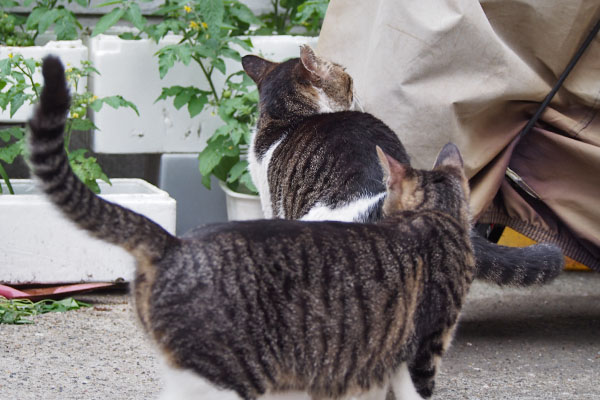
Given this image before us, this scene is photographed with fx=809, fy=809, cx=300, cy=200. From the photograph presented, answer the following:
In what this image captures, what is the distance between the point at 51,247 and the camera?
3.85 m

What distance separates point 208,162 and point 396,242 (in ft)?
7.07

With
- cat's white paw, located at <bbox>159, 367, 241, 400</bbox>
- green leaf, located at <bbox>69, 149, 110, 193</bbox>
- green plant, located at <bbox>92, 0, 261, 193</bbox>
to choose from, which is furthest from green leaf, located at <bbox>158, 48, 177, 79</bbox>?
cat's white paw, located at <bbox>159, 367, 241, 400</bbox>

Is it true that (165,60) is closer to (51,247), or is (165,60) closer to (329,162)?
(51,247)

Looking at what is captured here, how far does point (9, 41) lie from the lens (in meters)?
4.51

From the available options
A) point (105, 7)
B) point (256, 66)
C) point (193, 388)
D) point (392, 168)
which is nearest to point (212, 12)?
point (256, 66)

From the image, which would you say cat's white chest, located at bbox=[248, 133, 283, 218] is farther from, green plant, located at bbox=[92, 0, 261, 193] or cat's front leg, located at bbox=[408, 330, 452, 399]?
cat's front leg, located at bbox=[408, 330, 452, 399]

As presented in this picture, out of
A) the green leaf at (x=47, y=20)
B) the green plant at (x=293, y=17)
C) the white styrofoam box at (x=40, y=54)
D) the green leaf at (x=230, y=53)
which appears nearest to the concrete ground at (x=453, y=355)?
the white styrofoam box at (x=40, y=54)

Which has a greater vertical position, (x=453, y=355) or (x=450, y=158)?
(x=450, y=158)

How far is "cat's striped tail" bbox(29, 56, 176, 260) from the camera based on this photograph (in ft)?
6.04

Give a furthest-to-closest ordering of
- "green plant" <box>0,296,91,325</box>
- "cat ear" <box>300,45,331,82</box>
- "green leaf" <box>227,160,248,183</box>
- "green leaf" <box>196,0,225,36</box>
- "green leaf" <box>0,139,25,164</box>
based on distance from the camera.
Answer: "green leaf" <box>227,160,248,183</box>, "green leaf" <box>196,0,225,36</box>, "green leaf" <box>0,139,25,164</box>, "green plant" <box>0,296,91,325</box>, "cat ear" <box>300,45,331,82</box>

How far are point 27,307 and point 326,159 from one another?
1.62m

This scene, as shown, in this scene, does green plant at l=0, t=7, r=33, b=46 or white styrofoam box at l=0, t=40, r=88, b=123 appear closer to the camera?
white styrofoam box at l=0, t=40, r=88, b=123

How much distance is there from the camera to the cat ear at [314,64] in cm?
336

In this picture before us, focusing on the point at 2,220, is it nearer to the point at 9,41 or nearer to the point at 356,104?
the point at 9,41
